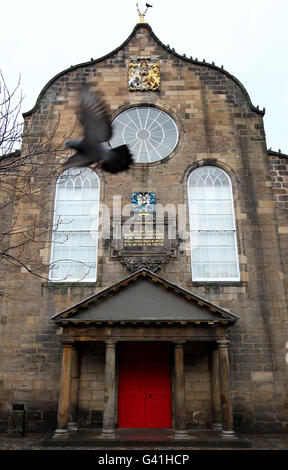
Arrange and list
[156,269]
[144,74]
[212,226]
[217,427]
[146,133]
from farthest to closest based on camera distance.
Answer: [144,74], [146,133], [212,226], [156,269], [217,427]

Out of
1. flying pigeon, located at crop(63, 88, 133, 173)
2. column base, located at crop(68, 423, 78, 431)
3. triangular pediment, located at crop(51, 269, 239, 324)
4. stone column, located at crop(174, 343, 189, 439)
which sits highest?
flying pigeon, located at crop(63, 88, 133, 173)

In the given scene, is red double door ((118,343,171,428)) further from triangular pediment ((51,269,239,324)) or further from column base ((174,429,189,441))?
triangular pediment ((51,269,239,324))

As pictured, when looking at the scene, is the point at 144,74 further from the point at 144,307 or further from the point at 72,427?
the point at 72,427

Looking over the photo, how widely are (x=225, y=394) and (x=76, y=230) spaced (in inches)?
308

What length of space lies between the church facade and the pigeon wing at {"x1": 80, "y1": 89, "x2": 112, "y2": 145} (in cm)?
136

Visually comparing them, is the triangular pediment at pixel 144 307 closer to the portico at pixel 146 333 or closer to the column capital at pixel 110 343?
the portico at pixel 146 333

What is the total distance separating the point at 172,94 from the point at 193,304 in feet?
31.2

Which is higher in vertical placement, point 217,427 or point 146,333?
point 146,333

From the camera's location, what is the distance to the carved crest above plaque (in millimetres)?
16547

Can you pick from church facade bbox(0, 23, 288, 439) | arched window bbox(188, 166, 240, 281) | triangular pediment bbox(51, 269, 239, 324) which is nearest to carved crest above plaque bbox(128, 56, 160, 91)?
church facade bbox(0, 23, 288, 439)

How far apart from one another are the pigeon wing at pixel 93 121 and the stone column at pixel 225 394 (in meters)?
8.16

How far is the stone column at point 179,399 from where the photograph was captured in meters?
10.7

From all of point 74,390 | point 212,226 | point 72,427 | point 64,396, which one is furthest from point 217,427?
point 212,226

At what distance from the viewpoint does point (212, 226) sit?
14789mm
